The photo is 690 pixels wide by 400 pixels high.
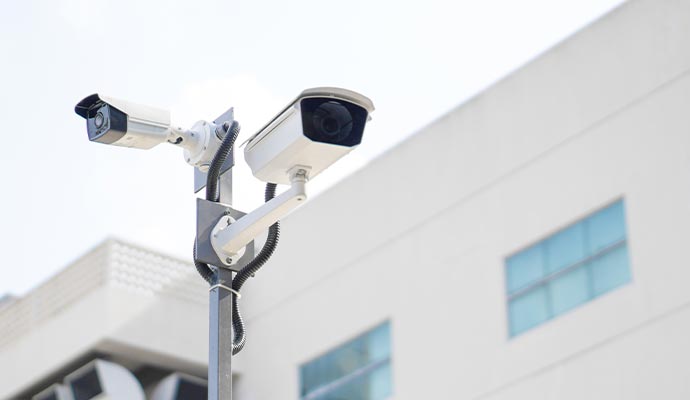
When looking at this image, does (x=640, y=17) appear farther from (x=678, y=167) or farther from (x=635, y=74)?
(x=678, y=167)

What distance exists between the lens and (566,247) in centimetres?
1572

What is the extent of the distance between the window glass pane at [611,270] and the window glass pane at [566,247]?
264 millimetres

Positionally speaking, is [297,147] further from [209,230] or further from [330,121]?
[209,230]

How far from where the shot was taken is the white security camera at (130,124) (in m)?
5.53

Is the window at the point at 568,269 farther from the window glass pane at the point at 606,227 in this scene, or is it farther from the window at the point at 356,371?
the window at the point at 356,371

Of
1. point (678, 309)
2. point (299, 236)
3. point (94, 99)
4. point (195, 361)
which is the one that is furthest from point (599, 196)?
point (94, 99)

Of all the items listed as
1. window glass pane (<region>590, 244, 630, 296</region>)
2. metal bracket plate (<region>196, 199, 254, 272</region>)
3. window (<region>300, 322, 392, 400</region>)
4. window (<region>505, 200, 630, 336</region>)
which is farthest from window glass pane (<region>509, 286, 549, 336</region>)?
metal bracket plate (<region>196, 199, 254, 272</region>)

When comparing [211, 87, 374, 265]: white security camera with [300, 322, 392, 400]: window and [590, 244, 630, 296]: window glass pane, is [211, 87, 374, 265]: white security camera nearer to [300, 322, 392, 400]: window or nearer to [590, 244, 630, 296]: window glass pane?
[590, 244, 630, 296]: window glass pane

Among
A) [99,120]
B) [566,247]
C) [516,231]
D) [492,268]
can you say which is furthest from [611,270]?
[99,120]

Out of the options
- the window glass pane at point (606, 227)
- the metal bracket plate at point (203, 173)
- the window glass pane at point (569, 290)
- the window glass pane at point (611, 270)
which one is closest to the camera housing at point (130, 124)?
the metal bracket plate at point (203, 173)

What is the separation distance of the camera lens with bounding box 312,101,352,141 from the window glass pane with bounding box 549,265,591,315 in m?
10.4

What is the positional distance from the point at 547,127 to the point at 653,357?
3.16 metres

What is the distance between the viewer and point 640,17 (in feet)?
51.0

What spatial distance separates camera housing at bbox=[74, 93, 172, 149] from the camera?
5527mm
